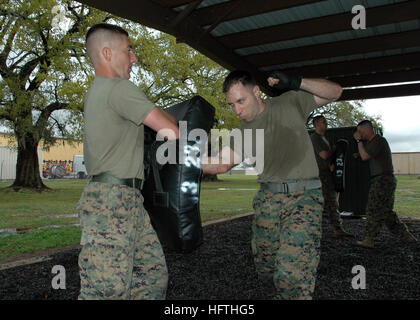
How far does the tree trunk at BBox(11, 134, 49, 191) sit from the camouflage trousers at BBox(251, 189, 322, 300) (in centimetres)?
2000

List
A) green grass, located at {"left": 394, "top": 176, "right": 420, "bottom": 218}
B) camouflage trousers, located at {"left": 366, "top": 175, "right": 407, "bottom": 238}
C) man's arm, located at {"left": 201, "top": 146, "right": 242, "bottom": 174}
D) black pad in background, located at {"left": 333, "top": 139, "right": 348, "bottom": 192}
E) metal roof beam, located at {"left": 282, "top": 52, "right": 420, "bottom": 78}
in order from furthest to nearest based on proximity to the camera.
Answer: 1. green grass, located at {"left": 394, "top": 176, "right": 420, "bottom": 218}
2. black pad in background, located at {"left": 333, "top": 139, "right": 348, "bottom": 192}
3. metal roof beam, located at {"left": 282, "top": 52, "right": 420, "bottom": 78}
4. camouflage trousers, located at {"left": 366, "top": 175, "right": 407, "bottom": 238}
5. man's arm, located at {"left": 201, "top": 146, "right": 242, "bottom": 174}

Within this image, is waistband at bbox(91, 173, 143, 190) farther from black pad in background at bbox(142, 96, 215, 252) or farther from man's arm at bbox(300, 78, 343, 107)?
man's arm at bbox(300, 78, 343, 107)

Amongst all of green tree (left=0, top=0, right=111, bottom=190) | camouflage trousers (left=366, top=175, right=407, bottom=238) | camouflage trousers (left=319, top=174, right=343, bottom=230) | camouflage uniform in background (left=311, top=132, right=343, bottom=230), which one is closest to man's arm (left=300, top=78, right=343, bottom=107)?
camouflage trousers (left=366, top=175, right=407, bottom=238)

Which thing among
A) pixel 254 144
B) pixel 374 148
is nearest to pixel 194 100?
pixel 254 144

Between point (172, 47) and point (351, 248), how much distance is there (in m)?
19.2

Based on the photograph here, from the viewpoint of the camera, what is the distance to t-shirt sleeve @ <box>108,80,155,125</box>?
199 centimetres

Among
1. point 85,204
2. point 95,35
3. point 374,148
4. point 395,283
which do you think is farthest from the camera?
point 374,148

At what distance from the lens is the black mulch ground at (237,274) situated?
363 centimetres

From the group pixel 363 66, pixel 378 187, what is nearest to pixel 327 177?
pixel 378 187

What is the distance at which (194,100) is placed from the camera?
3.27m

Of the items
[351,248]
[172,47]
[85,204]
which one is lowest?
[351,248]

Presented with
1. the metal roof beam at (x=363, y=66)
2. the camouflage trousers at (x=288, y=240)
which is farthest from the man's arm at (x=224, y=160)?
the metal roof beam at (x=363, y=66)

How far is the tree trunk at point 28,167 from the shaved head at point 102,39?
19.9 meters

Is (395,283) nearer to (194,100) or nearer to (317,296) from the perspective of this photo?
(317,296)
